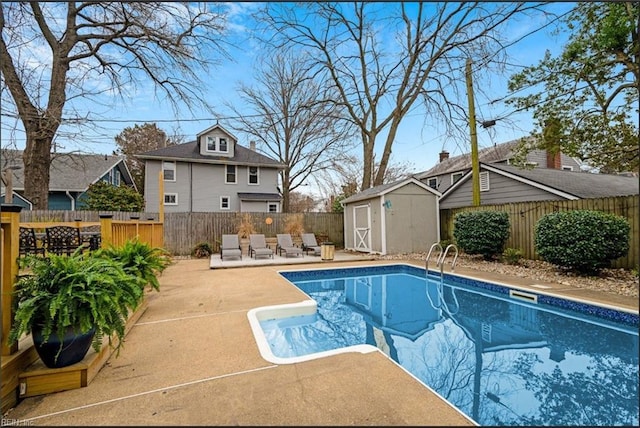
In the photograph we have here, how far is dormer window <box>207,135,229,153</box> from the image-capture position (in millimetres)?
17547

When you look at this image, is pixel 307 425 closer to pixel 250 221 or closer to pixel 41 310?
pixel 41 310

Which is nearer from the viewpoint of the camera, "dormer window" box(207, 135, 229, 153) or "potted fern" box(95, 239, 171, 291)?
"potted fern" box(95, 239, 171, 291)

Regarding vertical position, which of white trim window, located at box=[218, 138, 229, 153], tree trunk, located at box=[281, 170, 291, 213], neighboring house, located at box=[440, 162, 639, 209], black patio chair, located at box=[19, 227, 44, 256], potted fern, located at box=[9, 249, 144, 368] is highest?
white trim window, located at box=[218, 138, 229, 153]

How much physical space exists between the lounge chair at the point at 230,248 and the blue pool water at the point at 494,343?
4022 mm

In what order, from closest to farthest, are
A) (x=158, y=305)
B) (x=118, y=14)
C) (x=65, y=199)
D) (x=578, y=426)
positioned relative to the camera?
(x=578, y=426), (x=158, y=305), (x=118, y=14), (x=65, y=199)

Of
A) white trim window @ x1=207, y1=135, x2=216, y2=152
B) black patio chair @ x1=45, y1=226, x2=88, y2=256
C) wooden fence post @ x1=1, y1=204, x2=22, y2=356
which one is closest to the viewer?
wooden fence post @ x1=1, y1=204, x2=22, y2=356

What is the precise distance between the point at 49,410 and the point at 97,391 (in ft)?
0.92

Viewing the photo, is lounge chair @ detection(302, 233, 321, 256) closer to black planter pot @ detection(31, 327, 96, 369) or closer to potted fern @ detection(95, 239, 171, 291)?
potted fern @ detection(95, 239, 171, 291)

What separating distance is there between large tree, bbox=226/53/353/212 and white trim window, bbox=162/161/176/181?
4211 mm

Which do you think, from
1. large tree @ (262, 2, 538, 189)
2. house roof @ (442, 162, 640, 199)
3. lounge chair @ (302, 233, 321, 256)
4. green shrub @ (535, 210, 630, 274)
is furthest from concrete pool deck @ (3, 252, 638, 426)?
large tree @ (262, 2, 538, 189)

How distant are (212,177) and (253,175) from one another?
2.39m

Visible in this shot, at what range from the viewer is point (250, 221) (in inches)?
511

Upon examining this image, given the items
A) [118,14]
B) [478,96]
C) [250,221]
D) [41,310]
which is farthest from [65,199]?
[478,96]

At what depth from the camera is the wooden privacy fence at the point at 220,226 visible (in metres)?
11.7
